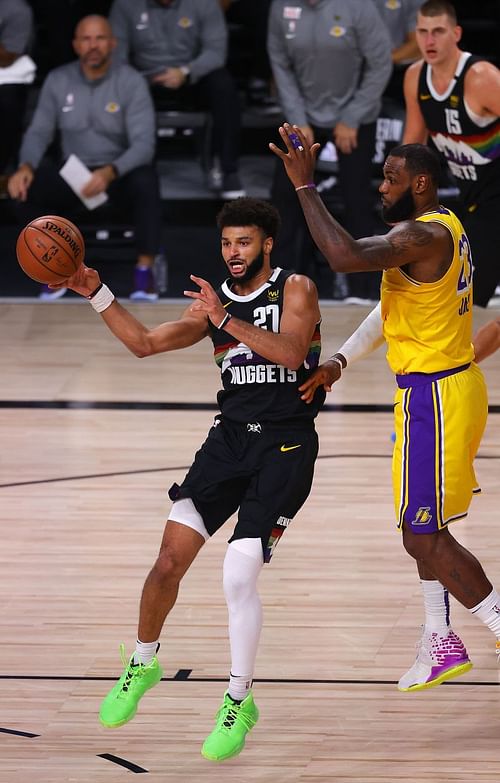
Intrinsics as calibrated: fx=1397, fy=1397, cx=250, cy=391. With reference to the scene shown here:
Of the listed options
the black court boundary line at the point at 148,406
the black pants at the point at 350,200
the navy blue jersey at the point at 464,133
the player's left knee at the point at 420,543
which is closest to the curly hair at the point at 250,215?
the player's left knee at the point at 420,543

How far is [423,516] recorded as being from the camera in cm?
423

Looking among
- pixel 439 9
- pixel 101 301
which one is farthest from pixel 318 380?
pixel 439 9

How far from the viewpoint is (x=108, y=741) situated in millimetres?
4152

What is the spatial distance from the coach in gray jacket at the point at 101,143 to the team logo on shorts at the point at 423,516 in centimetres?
619

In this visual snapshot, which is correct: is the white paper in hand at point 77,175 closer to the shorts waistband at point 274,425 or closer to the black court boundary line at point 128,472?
the black court boundary line at point 128,472

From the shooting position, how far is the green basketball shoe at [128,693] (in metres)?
4.07

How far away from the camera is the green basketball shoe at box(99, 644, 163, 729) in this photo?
13.4 feet

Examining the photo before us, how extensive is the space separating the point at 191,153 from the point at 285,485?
347 inches

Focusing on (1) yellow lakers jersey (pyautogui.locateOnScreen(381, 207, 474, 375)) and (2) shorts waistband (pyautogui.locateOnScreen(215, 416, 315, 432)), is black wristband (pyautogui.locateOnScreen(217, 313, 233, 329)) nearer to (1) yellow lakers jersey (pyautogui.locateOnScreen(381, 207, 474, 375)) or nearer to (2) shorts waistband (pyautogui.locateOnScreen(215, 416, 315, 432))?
(2) shorts waistband (pyautogui.locateOnScreen(215, 416, 315, 432))

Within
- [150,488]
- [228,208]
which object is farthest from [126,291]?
[228,208]

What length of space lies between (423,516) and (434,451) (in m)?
0.20

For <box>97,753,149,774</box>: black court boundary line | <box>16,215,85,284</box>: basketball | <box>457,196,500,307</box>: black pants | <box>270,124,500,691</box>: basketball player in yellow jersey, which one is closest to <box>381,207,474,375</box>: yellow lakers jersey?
<box>270,124,500,691</box>: basketball player in yellow jersey

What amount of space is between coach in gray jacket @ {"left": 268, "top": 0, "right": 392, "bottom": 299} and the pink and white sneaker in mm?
5884

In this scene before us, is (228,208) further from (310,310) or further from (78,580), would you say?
(78,580)
